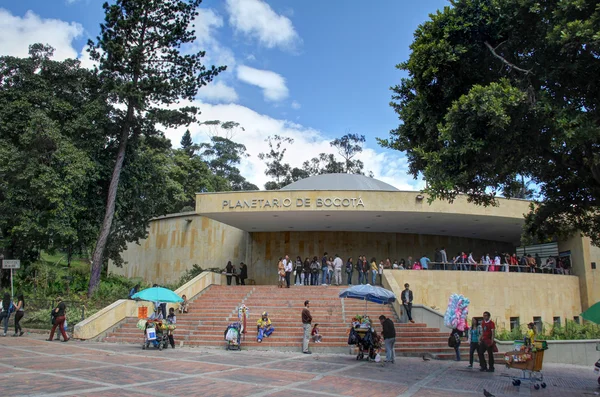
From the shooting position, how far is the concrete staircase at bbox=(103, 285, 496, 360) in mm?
14977

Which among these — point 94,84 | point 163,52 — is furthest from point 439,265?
point 94,84

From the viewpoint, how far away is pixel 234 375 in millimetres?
10016

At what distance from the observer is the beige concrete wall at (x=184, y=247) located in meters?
28.4

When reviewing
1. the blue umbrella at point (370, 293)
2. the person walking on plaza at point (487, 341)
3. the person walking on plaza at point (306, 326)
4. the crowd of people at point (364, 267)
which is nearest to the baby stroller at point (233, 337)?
the person walking on plaza at point (306, 326)

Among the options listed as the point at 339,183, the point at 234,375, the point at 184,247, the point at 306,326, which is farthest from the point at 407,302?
the point at 184,247

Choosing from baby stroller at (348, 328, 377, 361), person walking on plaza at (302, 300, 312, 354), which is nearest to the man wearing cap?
person walking on plaza at (302, 300, 312, 354)

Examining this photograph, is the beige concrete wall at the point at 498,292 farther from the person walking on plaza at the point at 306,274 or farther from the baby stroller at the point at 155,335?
the baby stroller at the point at 155,335

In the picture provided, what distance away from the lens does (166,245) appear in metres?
30.2

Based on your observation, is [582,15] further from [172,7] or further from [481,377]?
[172,7]

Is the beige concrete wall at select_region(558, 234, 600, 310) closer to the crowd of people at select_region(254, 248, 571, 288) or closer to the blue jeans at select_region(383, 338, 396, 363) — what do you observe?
the crowd of people at select_region(254, 248, 571, 288)

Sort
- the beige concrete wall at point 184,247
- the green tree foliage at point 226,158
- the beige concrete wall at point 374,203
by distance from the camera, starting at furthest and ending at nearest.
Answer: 1. the green tree foliage at point 226,158
2. the beige concrete wall at point 184,247
3. the beige concrete wall at point 374,203

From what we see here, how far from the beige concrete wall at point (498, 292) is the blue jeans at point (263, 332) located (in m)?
5.56

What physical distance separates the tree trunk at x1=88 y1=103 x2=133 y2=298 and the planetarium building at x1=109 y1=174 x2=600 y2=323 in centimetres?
408

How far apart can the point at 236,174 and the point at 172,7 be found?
40.8m
